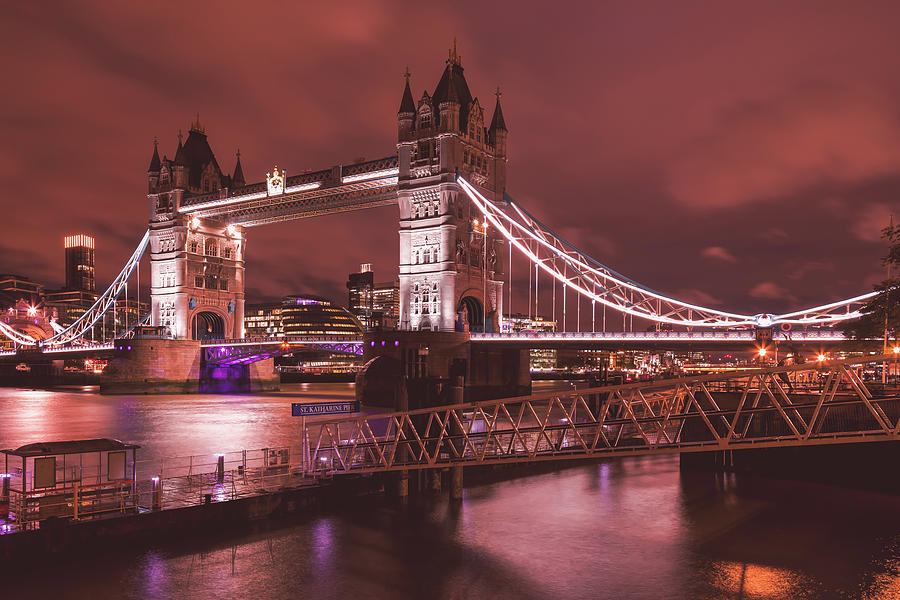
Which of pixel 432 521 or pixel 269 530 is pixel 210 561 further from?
pixel 432 521

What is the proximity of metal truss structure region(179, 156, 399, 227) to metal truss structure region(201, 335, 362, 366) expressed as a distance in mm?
15068

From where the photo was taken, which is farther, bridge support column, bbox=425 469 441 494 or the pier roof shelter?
Answer: bridge support column, bbox=425 469 441 494

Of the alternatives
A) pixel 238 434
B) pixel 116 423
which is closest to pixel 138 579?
pixel 238 434

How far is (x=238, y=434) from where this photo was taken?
46781mm

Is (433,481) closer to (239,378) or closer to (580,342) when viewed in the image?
(580,342)

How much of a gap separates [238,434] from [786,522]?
33092 mm

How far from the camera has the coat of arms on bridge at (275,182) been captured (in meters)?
82.7

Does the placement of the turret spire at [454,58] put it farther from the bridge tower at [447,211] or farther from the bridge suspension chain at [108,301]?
the bridge suspension chain at [108,301]

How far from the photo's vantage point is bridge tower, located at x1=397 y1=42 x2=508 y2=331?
Result: 234 feet

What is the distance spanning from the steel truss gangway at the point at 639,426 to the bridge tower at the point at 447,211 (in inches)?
1269

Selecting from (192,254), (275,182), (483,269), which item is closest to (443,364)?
(483,269)

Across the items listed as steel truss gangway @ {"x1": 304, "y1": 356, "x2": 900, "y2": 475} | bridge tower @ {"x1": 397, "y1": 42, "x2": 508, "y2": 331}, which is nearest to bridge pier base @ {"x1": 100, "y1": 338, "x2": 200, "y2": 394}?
bridge tower @ {"x1": 397, "y1": 42, "x2": 508, "y2": 331}

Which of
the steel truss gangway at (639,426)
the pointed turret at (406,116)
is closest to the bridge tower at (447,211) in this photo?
the pointed turret at (406,116)

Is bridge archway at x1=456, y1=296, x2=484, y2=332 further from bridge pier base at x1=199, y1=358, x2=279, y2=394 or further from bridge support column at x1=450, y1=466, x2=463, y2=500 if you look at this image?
bridge support column at x1=450, y1=466, x2=463, y2=500
